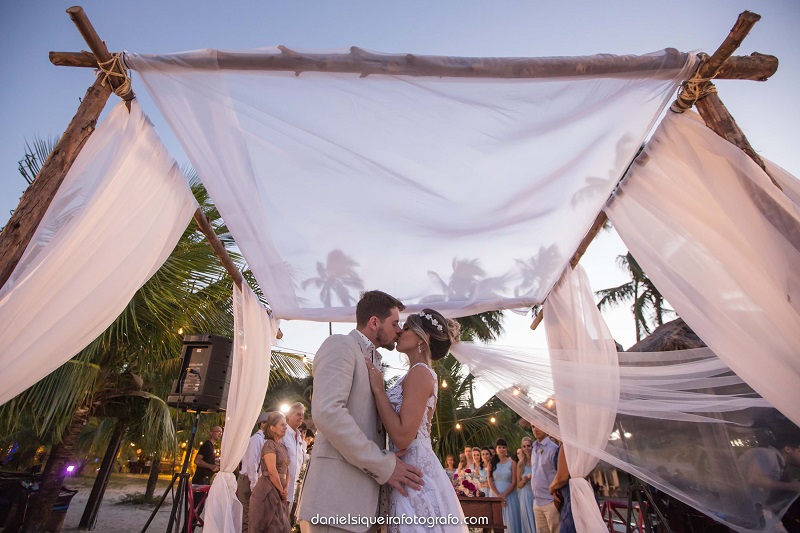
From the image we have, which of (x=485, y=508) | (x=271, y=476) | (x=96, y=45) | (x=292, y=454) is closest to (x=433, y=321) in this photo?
(x=96, y=45)

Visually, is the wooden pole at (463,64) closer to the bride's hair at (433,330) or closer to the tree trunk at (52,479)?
the bride's hair at (433,330)

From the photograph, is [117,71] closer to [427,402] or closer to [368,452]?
[368,452]

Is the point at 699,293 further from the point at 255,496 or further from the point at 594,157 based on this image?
the point at 255,496

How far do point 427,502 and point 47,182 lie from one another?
218cm

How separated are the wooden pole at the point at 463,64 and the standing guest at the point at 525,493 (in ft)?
17.3

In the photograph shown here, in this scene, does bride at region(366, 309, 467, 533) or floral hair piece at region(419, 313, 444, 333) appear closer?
bride at region(366, 309, 467, 533)

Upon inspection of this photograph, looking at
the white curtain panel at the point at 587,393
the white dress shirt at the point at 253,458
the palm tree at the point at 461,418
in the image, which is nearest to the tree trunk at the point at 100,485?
the white dress shirt at the point at 253,458

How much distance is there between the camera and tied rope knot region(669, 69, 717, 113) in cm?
198

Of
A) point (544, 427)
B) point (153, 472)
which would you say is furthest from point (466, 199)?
point (153, 472)

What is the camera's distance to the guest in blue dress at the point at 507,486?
616 centimetres

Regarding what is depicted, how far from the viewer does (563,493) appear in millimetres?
4207

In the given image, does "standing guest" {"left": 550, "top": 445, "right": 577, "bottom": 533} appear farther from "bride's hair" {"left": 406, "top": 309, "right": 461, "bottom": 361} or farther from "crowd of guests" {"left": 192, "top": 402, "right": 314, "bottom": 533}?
"crowd of guests" {"left": 192, "top": 402, "right": 314, "bottom": 533}

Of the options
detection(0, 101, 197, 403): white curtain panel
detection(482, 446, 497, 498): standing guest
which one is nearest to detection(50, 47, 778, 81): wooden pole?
detection(0, 101, 197, 403): white curtain panel

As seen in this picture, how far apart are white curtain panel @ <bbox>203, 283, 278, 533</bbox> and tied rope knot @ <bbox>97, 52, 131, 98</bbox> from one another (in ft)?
8.06
